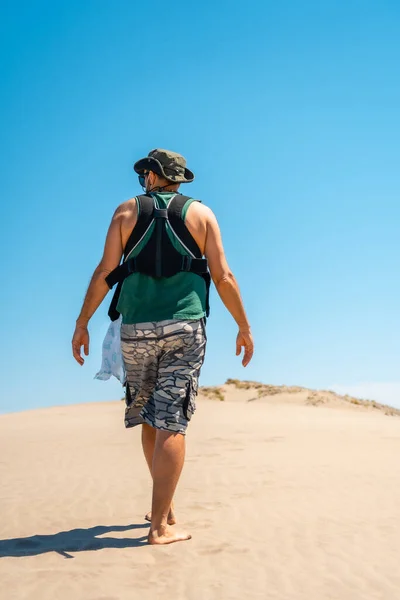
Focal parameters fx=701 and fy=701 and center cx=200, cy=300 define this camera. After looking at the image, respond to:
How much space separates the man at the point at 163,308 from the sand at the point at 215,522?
0.50m

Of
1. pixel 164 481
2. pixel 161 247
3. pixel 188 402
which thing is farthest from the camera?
pixel 161 247

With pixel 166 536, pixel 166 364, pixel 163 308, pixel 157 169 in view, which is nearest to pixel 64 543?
pixel 166 536

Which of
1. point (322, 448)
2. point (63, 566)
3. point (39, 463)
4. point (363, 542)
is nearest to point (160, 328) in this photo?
point (63, 566)

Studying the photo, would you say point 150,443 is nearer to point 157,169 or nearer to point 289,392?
point 157,169

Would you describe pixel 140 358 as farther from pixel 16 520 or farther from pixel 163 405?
pixel 16 520

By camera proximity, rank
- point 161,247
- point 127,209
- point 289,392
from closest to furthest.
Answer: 1. point 161,247
2. point 127,209
3. point 289,392

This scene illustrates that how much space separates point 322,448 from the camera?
10.2 meters

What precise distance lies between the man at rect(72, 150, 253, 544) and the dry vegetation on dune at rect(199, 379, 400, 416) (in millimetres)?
16444

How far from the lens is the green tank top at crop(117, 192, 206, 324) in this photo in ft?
15.9

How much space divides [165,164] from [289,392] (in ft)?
58.7

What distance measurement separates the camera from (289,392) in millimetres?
22391

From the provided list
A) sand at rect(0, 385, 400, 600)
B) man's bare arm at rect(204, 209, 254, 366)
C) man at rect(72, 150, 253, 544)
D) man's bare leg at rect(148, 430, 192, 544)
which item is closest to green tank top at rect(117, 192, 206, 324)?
man at rect(72, 150, 253, 544)

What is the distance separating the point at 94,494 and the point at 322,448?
14.6ft

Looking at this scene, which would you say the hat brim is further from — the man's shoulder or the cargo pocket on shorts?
the cargo pocket on shorts
